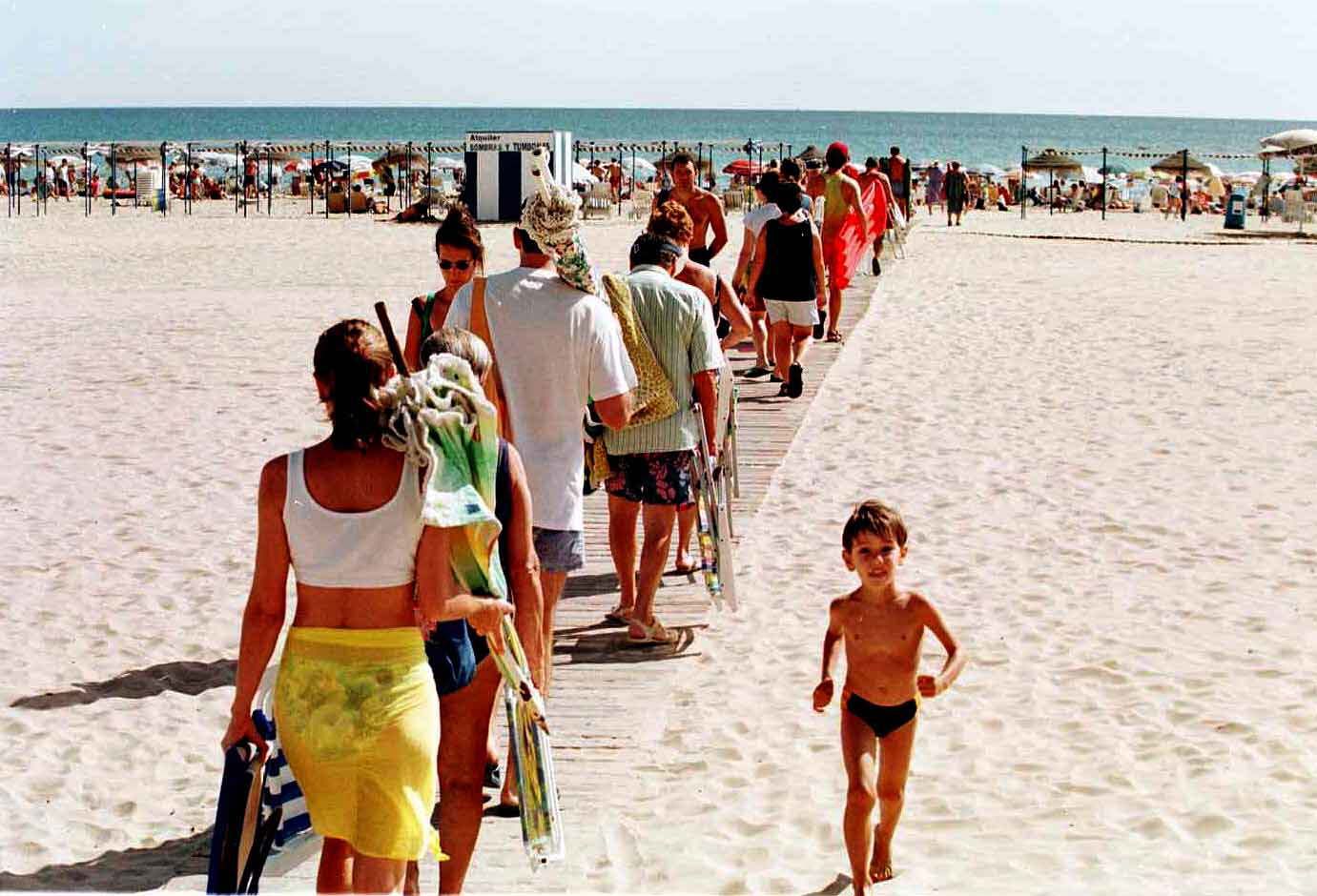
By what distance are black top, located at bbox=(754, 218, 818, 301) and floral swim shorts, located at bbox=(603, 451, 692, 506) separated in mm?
5122

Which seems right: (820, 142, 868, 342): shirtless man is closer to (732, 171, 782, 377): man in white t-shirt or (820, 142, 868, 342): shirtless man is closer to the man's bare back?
(732, 171, 782, 377): man in white t-shirt

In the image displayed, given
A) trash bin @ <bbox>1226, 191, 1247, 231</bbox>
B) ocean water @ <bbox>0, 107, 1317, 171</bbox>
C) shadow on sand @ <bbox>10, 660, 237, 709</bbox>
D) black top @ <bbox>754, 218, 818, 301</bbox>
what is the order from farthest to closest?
1. ocean water @ <bbox>0, 107, 1317, 171</bbox>
2. trash bin @ <bbox>1226, 191, 1247, 231</bbox>
3. black top @ <bbox>754, 218, 818, 301</bbox>
4. shadow on sand @ <bbox>10, 660, 237, 709</bbox>

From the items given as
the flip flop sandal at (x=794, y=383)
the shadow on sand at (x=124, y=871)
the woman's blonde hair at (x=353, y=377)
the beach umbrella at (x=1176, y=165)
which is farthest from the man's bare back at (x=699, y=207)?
the beach umbrella at (x=1176, y=165)

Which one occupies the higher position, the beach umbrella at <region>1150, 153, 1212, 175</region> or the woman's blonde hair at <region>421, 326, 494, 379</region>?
the beach umbrella at <region>1150, 153, 1212, 175</region>

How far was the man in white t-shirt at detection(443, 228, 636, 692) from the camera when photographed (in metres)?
5.00

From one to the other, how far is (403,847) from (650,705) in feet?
8.46

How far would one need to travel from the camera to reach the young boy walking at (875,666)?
4.29 m

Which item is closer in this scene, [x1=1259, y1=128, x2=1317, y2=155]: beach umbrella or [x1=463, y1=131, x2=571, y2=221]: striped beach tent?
[x1=463, y1=131, x2=571, y2=221]: striped beach tent

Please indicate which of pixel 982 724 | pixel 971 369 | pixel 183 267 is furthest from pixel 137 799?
pixel 183 267

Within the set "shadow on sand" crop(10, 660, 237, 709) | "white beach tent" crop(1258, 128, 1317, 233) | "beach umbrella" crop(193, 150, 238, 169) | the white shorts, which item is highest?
"white beach tent" crop(1258, 128, 1317, 233)

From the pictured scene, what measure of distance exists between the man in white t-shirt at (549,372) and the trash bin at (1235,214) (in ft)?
98.8

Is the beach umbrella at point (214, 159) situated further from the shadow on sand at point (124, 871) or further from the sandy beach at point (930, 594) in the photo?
the shadow on sand at point (124, 871)

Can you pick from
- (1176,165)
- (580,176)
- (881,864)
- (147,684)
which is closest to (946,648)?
(881,864)

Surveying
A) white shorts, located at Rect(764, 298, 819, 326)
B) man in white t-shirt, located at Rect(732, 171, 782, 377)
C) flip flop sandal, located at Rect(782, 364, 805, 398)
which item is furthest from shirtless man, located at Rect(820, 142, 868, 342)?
white shorts, located at Rect(764, 298, 819, 326)
